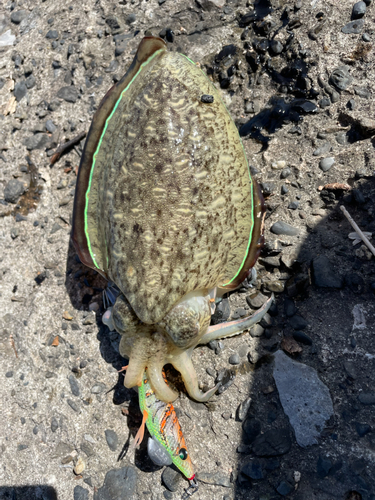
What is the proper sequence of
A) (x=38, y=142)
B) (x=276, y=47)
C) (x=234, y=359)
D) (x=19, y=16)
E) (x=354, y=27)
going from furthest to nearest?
(x=19, y=16)
(x=38, y=142)
(x=276, y=47)
(x=354, y=27)
(x=234, y=359)

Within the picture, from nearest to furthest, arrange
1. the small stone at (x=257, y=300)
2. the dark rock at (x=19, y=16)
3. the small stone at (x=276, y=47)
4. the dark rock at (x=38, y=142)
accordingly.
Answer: the small stone at (x=257, y=300), the small stone at (x=276, y=47), the dark rock at (x=38, y=142), the dark rock at (x=19, y=16)

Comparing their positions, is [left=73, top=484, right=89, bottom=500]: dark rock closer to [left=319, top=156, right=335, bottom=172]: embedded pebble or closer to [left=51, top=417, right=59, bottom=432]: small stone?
[left=51, top=417, right=59, bottom=432]: small stone

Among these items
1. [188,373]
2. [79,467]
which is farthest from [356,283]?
[79,467]

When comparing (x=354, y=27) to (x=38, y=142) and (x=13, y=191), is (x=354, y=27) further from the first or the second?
(x=13, y=191)

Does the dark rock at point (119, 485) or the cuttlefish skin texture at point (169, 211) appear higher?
the cuttlefish skin texture at point (169, 211)

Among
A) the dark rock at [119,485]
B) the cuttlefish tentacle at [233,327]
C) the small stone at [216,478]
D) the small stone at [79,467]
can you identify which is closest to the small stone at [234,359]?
the cuttlefish tentacle at [233,327]

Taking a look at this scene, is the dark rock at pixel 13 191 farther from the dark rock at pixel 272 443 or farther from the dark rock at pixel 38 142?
the dark rock at pixel 272 443
